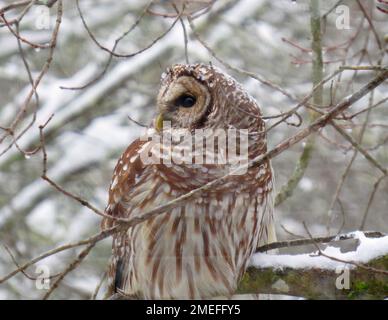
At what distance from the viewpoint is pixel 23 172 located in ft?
27.7

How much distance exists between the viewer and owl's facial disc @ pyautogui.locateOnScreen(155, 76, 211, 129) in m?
3.93

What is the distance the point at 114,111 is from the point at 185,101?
203 inches

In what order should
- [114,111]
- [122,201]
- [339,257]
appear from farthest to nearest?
[114,111]
[122,201]
[339,257]

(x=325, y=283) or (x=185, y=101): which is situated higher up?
(x=185, y=101)

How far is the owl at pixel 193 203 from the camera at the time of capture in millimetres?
3768

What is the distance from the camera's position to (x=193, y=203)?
3732mm

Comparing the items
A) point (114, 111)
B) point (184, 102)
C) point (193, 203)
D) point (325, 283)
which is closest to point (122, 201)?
point (193, 203)

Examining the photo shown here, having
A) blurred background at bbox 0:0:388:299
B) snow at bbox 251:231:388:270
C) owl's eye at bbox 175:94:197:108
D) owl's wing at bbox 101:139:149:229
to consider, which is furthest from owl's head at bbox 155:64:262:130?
blurred background at bbox 0:0:388:299

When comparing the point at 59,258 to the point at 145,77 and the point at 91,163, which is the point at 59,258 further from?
the point at 145,77

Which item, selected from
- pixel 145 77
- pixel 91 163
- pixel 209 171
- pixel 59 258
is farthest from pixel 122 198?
pixel 145 77

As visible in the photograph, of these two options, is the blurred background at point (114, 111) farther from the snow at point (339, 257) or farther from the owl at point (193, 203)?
the snow at point (339, 257)

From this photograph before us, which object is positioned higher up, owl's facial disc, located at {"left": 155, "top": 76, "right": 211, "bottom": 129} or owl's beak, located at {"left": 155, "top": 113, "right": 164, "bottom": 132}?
owl's facial disc, located at {"left": 155, "top": 76, "right": 211, "bottom": 129}

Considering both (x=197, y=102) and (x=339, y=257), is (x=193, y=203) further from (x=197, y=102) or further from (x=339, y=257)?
(x=339, y=257)

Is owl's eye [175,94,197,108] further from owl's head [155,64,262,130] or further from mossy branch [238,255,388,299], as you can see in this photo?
mossy branch [238,255,388,299]
